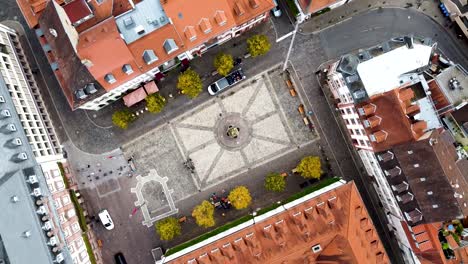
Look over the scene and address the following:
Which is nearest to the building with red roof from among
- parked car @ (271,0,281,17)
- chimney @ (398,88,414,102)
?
parked car @ (271,0,281,17)

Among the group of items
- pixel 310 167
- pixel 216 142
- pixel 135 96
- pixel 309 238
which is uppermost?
pixel 135 96

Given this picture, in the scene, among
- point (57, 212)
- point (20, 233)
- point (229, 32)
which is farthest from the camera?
point (229, 32)

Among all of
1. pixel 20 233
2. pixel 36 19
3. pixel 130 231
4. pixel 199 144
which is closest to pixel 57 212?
pixel 20 233

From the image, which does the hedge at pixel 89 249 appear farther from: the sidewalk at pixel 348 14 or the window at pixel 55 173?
the sidewalk at pixel 348 14

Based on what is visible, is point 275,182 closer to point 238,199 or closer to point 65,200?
point 238,199

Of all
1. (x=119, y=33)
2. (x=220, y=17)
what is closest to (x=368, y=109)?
(x=220, y=17)

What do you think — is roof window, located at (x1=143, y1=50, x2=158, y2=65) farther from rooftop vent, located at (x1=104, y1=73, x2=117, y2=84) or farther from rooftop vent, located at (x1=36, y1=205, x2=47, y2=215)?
rooftop vent, located at (x1=36, y1=205, x2=47, y2=215)

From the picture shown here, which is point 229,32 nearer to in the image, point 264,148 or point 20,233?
point 264,148
